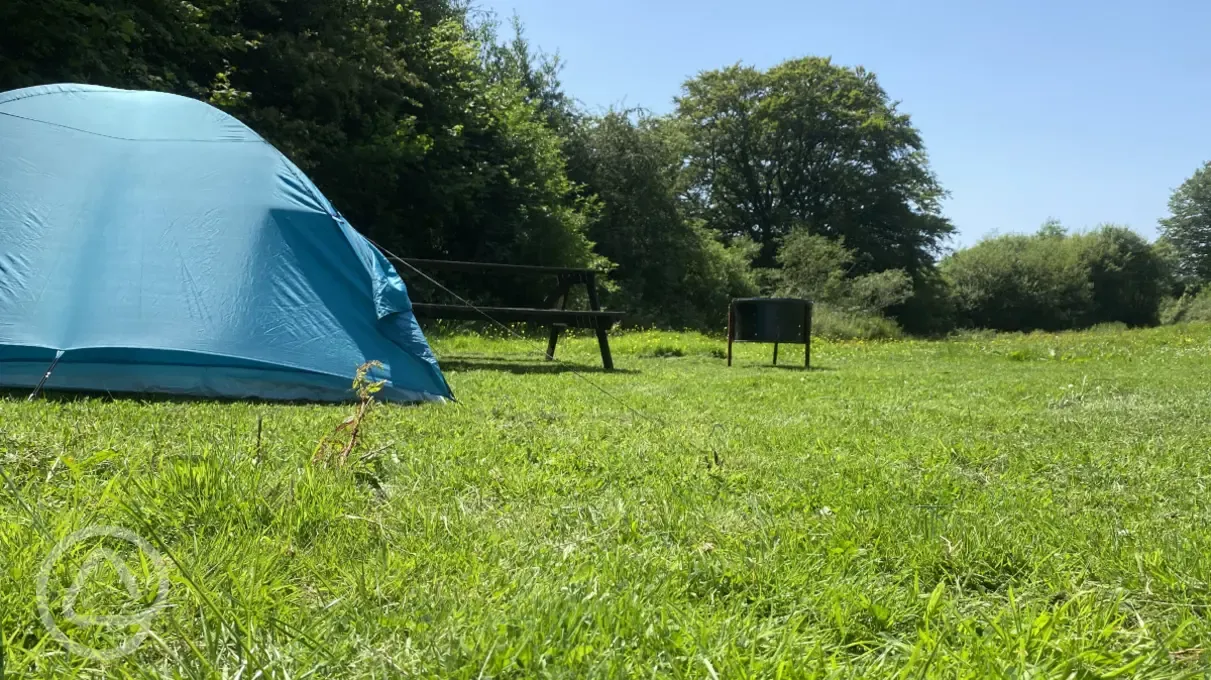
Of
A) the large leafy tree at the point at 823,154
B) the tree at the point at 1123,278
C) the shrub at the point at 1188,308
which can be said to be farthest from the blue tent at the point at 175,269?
the tree at the point at 1123,278

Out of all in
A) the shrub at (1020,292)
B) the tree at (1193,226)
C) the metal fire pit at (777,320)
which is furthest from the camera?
the tree at (1193,226)

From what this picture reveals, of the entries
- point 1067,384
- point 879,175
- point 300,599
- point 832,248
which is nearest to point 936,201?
point 879,175

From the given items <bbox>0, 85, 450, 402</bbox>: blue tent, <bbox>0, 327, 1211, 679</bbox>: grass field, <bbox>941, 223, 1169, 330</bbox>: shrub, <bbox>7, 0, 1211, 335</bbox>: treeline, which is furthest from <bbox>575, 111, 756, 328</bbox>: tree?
<bbox>941, 223, 1169, 330</bbox>: shrub

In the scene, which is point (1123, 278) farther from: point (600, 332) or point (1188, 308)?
point (600, 332)

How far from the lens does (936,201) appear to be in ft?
128

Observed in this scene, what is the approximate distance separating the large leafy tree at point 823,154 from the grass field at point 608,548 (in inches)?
1393

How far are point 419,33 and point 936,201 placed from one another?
3112cm

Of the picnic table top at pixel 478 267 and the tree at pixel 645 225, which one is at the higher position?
the tree at pixel 645 225

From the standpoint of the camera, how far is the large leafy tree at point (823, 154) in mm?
37656

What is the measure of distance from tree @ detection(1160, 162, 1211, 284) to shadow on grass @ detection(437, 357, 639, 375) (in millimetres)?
57552

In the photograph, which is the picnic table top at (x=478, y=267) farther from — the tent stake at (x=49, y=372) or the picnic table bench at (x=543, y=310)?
the tent stake at (x=49, y=372)

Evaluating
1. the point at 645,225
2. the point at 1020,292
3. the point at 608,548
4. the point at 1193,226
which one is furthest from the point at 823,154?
the point at 608,548

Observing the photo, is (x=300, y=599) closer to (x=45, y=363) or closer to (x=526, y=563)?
(x=526, y=563)

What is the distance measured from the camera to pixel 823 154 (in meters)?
39.3
